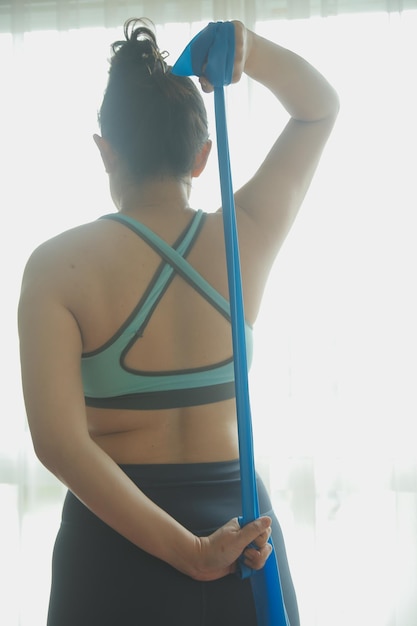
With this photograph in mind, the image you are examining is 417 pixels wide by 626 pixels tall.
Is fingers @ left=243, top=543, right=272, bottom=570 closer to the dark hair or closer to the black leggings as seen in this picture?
the black leggings

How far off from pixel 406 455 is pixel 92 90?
1535 mm

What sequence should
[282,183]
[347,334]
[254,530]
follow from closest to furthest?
[254,530], [282,183], [347,334]

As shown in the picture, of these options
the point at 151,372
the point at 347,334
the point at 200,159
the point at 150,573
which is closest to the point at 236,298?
the point at 151,372

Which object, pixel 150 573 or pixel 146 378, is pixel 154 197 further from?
pixel 150 573

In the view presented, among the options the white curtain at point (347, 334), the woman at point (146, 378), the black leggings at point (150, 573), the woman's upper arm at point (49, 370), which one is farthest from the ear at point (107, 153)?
the white curtain at point (347, 334)

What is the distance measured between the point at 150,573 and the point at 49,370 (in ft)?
1.01

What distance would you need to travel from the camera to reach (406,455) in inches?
82.0

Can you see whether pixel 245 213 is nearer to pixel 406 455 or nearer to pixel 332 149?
pixel 332 149

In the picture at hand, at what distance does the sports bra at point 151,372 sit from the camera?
3.01 ft

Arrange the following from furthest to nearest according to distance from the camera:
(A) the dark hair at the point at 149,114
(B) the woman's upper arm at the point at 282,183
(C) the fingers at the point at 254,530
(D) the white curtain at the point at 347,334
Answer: (D) the white curtain at the point at 347,334 → (B) the woman's upper arm at the point at 282,183 → (A) the dark hair at the point at 149,114 → (C) the fingers at the point at 254,530

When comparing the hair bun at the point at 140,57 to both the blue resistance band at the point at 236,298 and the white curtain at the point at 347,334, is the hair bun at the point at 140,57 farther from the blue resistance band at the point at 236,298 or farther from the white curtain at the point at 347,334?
the white curtain at the point at 347,334

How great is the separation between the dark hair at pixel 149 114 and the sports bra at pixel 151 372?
99 mm

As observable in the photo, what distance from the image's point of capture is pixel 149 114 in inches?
37.4

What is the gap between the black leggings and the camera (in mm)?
898
